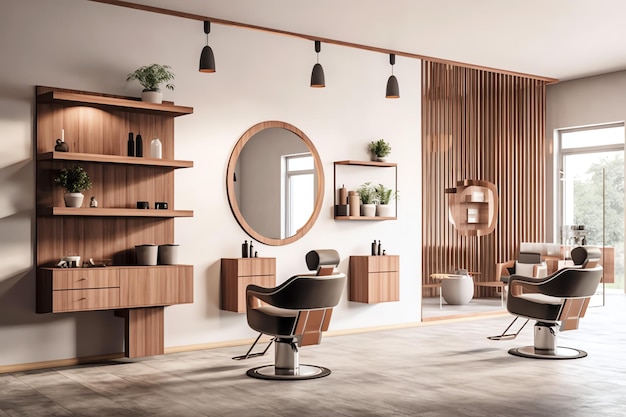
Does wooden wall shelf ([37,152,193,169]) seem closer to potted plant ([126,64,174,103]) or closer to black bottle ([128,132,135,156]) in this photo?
black bottle ([128,132,135,156])

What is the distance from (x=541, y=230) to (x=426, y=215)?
168 cm

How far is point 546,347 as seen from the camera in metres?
6.32

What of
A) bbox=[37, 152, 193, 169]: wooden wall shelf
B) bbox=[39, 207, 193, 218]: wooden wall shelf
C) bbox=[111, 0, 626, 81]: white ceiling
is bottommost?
bbox=[39, 207, 193, 218]: wooden wall shelf

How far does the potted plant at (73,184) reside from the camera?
577 cm

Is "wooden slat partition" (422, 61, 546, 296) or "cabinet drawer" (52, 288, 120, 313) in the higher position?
"wooden slat partition" (422, 61, 546, 296)

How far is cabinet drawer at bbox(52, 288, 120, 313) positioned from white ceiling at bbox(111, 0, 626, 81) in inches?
100

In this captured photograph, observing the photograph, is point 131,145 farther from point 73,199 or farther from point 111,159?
point 73,199

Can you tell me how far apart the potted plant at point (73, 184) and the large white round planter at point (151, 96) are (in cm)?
87


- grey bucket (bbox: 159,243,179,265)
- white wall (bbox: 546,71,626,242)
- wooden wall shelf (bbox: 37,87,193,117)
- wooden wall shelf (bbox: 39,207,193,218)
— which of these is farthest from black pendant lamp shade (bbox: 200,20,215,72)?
white wall (bbox: 546,71,626,242)

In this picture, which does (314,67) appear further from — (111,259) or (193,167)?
(111,259)

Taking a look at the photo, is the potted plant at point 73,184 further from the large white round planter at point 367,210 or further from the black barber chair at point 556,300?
the black barber chair at point 556,300

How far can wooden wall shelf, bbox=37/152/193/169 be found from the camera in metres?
5.70

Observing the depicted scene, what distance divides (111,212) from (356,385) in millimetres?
2418

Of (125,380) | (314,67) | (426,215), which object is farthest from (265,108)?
(426,215)
